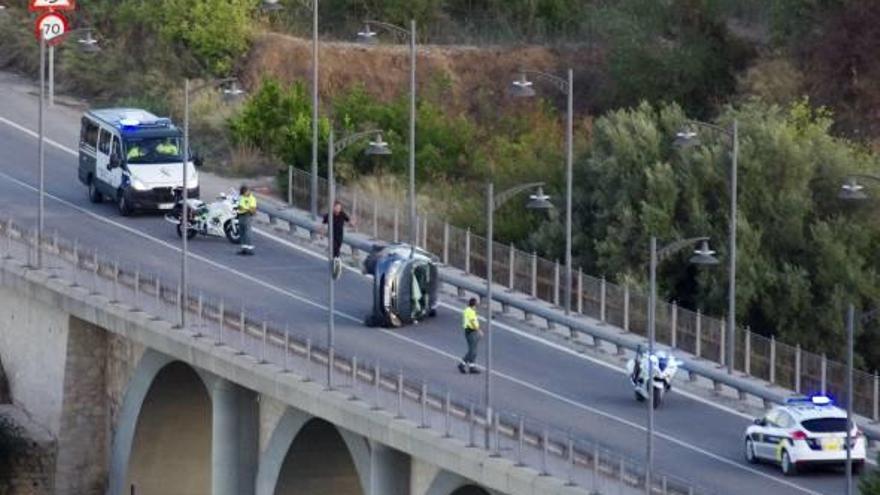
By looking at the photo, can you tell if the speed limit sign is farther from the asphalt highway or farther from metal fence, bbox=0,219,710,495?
metal fence, bbox=0,219,710,495

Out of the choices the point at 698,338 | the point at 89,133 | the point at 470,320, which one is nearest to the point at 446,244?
the point at 698,338

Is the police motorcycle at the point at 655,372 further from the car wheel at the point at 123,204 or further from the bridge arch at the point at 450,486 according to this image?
the car wheel at the point at 123,204

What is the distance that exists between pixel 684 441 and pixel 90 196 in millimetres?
28088

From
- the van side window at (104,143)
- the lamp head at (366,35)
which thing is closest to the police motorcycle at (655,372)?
the lamp head at (366,35)

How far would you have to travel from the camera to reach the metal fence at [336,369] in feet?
215

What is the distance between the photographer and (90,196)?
308ft

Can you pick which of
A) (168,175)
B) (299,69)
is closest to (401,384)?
(168,175)

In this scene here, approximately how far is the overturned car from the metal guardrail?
189 cm

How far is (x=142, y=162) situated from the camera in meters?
90.9

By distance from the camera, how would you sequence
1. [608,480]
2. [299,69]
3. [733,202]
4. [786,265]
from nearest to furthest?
[608,480] → [733,202] → [786,265] → [299,69]

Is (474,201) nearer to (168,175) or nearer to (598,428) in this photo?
(168,175)

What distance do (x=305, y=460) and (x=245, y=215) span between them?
36.0ft

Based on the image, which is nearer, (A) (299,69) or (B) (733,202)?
(B) (733,202)

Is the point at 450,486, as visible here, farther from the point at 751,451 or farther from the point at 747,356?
the point at 747,356
